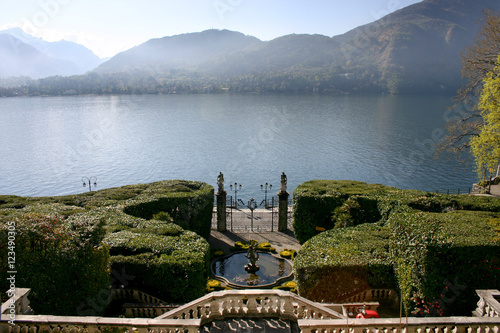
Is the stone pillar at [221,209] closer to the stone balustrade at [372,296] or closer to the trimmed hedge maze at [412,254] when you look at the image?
the trimmed hedge maze at [412,254]

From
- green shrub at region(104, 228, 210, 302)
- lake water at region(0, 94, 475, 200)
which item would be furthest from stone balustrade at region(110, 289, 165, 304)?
lake water at region(0, 94, 475, 200)

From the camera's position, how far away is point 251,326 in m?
12.3

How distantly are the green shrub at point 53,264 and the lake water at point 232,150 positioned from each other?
42.1 metres

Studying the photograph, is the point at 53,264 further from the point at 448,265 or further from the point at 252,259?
the point at 448,265

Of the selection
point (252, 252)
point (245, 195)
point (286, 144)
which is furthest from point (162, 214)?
point (286, 144)

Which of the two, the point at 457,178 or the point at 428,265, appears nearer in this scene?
the point at 428,265

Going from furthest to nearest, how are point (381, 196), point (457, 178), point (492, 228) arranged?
point (457, 178) < point (381, 196) < point (492, 228)

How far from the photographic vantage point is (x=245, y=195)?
5634cm

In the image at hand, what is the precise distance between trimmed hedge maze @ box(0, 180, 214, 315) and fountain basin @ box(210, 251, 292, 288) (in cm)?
480

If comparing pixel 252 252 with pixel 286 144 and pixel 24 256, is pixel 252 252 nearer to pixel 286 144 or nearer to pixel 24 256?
pixel 24 256

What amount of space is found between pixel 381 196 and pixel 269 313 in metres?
15.6

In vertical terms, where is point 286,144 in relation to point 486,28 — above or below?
below

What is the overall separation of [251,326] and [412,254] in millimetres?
7799

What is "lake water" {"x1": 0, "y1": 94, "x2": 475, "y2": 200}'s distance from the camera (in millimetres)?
64625
